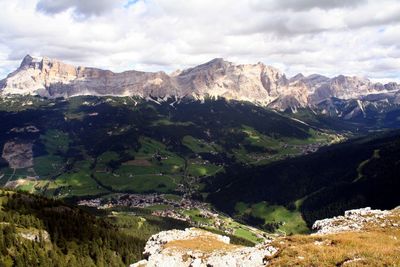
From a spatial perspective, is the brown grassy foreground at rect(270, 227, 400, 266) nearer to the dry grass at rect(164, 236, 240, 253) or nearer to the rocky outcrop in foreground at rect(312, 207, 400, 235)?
the rocky outcrop in foreground at rect(312, 207, 400, 235)

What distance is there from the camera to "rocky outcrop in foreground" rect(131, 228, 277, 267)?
63.6 metres

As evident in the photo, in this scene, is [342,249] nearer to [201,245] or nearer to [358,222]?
[358,222]

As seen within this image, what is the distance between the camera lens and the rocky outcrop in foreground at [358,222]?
7575 cm

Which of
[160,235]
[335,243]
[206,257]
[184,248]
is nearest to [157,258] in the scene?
[184,248]

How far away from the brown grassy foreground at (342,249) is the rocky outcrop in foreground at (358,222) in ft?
19.0

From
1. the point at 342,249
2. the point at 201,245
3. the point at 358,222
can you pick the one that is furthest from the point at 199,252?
the point at 358,222

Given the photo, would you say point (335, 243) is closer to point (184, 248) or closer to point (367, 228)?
point (367, 228)

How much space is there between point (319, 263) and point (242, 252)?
733 inches

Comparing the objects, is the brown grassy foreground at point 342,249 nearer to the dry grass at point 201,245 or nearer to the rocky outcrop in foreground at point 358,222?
the rocky outcrop in foreground at point 358,222

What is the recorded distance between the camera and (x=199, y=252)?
78.8m

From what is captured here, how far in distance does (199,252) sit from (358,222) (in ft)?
103

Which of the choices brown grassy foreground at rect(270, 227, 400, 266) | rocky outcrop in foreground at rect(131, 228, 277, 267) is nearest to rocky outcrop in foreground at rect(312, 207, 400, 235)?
brown grassy foreground at rect(270, 227, 400, 266)

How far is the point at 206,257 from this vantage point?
7469 cm

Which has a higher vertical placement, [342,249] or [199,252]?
[342,249]
